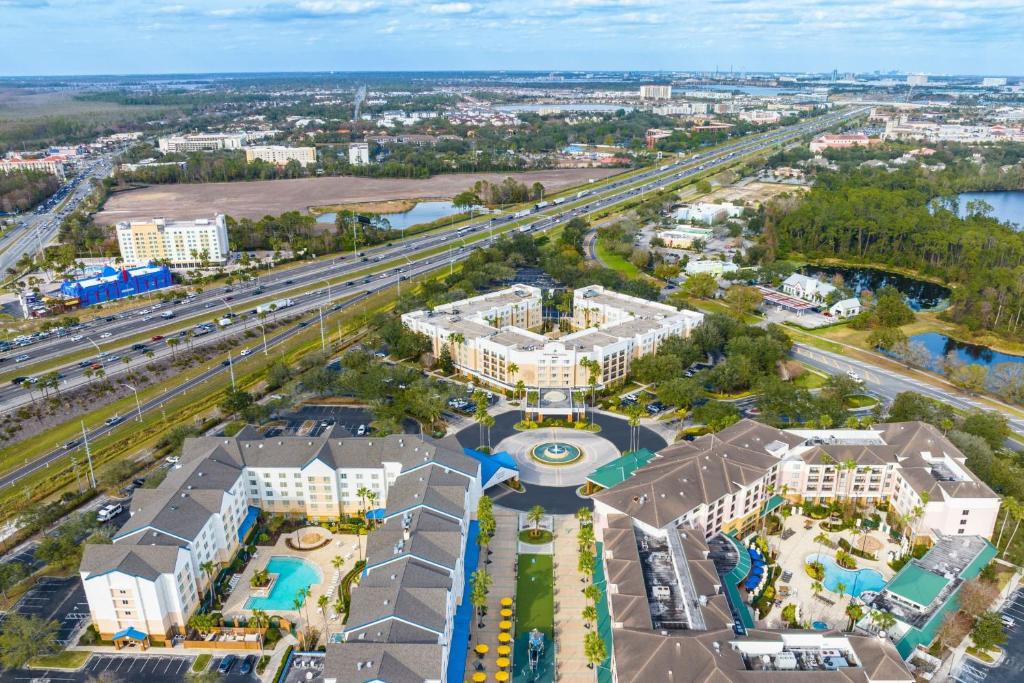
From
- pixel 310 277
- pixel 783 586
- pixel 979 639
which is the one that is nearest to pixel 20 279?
pixel 310 277

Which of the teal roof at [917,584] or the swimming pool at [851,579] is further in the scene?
the swimming pool at [851,579]

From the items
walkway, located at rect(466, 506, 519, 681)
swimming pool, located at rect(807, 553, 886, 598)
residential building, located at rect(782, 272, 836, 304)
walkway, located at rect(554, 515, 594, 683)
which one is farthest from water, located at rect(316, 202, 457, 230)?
swimming pool, located at rect(807, 553, 886, 598)

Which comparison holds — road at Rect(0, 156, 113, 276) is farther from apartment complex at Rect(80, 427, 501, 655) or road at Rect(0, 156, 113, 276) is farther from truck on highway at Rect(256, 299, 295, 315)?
apartment complex at Rect(80, 427, 501, 655)

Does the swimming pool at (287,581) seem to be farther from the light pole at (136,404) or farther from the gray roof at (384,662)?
the light pole at (136,404)

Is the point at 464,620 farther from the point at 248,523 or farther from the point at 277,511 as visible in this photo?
the point at 277,511

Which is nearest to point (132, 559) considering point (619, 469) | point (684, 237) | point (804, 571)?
point (619, 469)

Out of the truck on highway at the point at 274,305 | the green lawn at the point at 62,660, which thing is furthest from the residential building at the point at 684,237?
the green lawn at the point at 62,660

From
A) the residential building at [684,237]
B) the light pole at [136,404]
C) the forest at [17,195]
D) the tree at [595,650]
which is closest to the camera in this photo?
the tree at [595,650]
